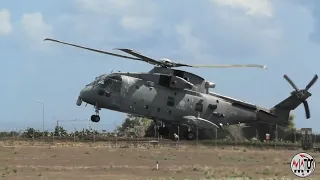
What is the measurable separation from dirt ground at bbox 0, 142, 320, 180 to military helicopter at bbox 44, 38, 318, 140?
9.19 ft

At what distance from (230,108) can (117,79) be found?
1090cm

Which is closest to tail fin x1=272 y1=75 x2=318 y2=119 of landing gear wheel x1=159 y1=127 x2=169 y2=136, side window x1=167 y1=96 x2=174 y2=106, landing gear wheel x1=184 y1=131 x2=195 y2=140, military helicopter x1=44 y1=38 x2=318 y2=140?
military helicopter x1=44 y1=38 x2=318 y2=140

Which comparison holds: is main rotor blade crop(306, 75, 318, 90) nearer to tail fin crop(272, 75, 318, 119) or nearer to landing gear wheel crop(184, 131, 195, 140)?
tail fin crop(272, 75, 318, 119)

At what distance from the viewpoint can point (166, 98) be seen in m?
51.2

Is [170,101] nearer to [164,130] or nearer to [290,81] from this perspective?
[164,130]

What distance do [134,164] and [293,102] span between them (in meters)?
25.7

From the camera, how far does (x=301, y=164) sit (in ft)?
52.6

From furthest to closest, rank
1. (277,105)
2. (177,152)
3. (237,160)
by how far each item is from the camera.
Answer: (277,105) → (177,152) → (237,160)

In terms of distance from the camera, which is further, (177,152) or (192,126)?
(192,126)

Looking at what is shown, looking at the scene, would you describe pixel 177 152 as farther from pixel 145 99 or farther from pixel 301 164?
pixel 301 164

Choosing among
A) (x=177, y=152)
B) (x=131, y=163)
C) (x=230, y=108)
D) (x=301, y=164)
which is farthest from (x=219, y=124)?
(x=301, y=164)

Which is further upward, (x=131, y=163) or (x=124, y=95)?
(x=124, y=95)

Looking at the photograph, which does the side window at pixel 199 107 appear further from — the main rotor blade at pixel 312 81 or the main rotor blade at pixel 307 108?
the main rotor blade at pixel 312 81

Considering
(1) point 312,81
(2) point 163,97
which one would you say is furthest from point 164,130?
(1) point 312,81
